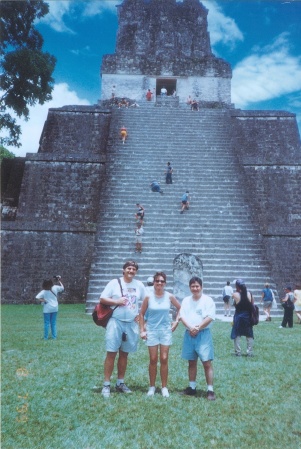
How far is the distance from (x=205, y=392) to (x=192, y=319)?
74 centimetres

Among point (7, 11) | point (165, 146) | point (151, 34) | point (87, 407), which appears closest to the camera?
point (87, 407)

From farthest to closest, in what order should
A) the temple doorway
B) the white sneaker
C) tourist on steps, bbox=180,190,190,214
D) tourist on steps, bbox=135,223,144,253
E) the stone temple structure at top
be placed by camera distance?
the temple doorway, the stone temple structure at top, tourist on steps, bbox=180,190,190,214, tourist on steps, bbox=135,223,144,253, the white sneaker

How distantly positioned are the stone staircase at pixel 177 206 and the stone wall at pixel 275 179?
655 millimetres

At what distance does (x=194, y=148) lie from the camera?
17906 millimetres

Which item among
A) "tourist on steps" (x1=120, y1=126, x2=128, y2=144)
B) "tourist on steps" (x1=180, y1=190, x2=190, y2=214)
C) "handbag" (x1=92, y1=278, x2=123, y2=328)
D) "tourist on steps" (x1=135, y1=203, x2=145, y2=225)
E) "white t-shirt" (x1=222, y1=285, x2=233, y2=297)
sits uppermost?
"tourist on steps" (x1=120, y1=126, x2=128, y2=144)

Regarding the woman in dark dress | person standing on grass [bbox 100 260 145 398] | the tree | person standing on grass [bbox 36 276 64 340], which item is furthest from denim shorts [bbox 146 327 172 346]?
the tree

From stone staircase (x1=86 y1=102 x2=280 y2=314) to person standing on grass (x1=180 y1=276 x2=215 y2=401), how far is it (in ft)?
24.3

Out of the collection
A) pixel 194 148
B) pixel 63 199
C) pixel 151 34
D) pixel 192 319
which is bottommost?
pixel 192 319

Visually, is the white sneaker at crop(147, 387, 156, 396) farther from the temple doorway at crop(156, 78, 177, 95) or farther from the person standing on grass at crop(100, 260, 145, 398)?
the temple doorway at crop(156, 78, 177, 95)

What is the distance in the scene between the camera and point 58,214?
15602 millimetres

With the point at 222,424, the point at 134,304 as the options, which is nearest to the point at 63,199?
the point at 134,304

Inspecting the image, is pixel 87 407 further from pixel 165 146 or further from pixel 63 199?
pixel 165 146

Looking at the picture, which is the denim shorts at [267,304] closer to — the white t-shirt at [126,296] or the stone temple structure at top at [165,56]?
the white t-shirt at [126,296]

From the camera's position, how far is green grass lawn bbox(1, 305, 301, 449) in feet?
10.7
